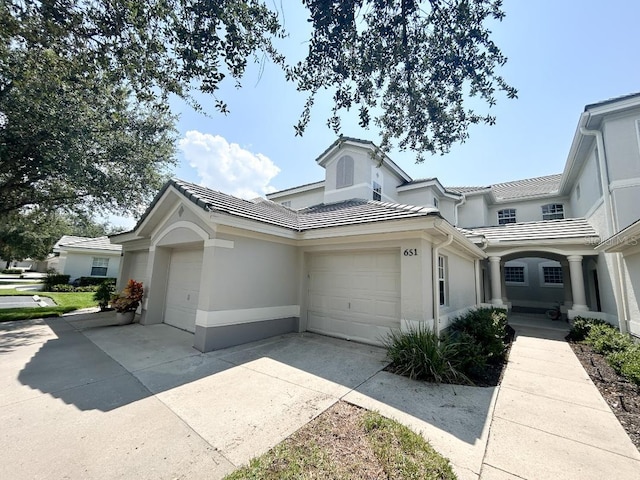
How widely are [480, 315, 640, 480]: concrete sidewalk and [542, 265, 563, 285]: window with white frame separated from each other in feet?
50.1

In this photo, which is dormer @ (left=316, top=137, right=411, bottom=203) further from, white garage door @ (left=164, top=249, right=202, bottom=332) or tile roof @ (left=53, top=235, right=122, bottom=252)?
tile roof @ (left=53, top=235, right=122, bottom=252)

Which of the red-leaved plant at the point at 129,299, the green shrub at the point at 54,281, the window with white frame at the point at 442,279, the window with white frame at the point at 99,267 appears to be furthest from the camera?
the window with white frame at the point at 99,267

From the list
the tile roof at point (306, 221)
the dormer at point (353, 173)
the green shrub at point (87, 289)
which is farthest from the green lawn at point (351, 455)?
the green shrub at point (87, 289)

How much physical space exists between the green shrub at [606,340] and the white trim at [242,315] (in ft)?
27.7

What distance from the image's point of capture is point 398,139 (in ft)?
18.6

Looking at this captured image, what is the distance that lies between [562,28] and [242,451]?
8020mm

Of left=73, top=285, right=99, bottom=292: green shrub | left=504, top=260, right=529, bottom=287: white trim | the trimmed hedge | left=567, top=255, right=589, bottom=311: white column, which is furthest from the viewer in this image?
left=73, top=285, right=99, bottom=292: green shrub

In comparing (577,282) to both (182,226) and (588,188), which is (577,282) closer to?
(588,188)

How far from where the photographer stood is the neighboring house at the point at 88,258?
22.9m

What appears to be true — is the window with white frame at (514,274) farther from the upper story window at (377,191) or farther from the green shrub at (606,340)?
the upper story window at (377,191)

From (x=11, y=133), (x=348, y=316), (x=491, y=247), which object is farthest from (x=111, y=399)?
(x=491, y=247)

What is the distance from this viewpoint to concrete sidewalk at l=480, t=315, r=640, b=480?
2760mm

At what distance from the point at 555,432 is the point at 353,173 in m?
11.5

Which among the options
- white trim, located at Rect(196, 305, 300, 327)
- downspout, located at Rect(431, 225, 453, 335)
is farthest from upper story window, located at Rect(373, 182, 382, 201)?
white trim, located at Rect(196, 305, 300, 327)
